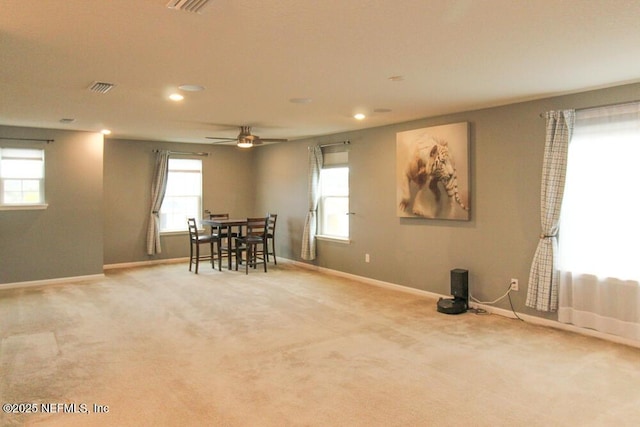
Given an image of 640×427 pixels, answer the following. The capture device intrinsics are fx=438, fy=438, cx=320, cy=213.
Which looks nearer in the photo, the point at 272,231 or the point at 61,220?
the point at 61,220

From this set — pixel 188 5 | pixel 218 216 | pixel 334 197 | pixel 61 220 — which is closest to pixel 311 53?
pixel 188 5

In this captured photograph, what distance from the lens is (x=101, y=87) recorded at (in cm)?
389

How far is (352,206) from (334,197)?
599 millimetres

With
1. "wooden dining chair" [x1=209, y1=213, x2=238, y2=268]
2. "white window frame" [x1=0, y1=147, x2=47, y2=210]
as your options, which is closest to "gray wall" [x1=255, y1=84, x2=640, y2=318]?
"wooden dining chair" [x1=209, y1=213, x2=238, y2=268]

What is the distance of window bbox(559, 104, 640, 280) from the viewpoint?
3811 millimetres

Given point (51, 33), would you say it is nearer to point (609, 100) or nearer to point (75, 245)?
point (609, 100)

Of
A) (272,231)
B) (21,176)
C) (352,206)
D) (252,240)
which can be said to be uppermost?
(21,176)

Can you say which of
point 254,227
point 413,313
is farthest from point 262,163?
point 413,313

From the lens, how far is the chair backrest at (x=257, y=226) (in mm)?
7320

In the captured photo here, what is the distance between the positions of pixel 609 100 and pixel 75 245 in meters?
7.06

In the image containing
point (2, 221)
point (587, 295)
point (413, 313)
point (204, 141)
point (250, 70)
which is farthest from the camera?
point (204, 141)

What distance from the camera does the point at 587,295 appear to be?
13.4 feet

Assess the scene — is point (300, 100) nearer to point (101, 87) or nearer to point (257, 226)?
point (101, 87)

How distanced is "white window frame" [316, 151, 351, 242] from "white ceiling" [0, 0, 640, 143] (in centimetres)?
203
